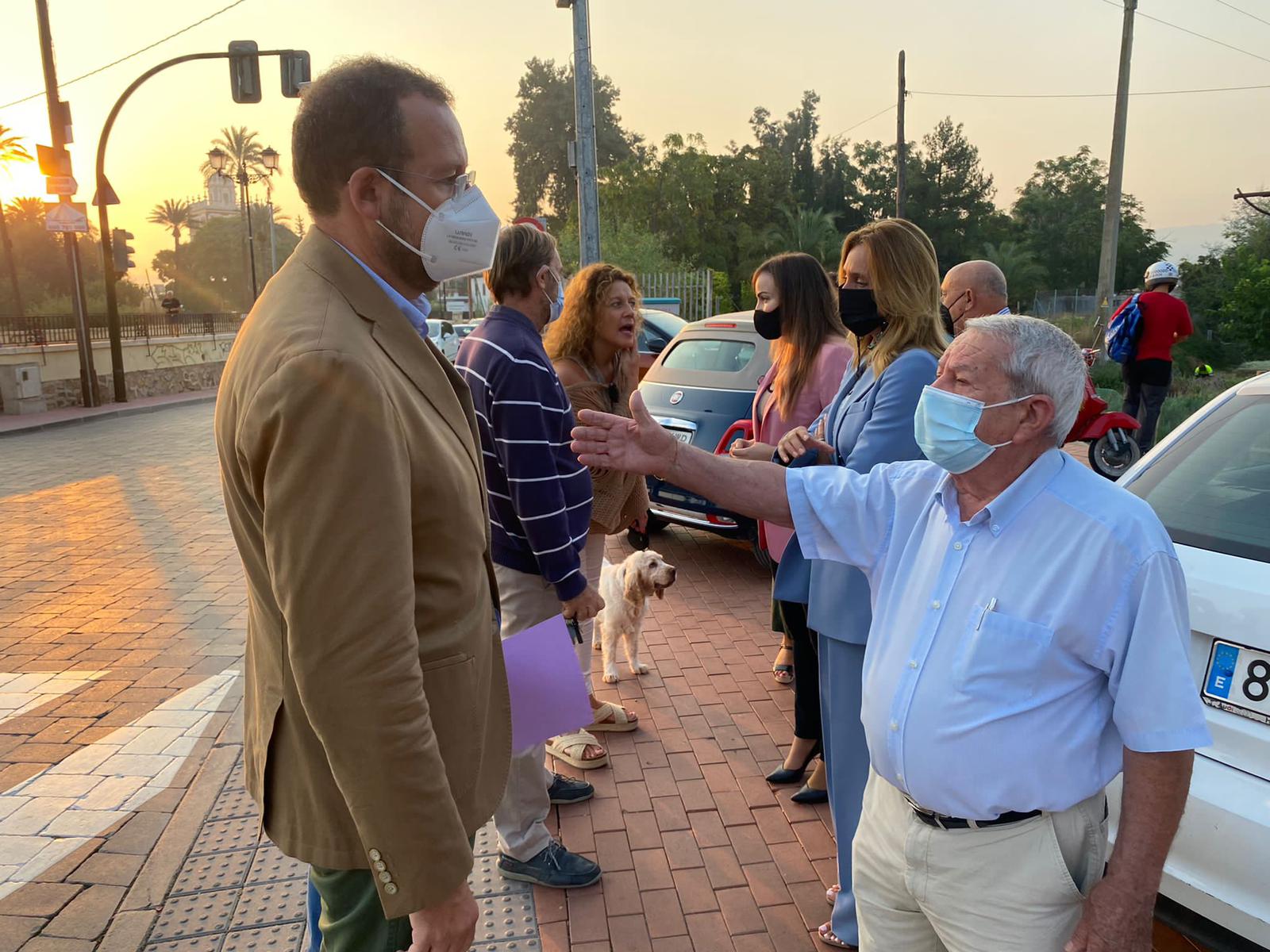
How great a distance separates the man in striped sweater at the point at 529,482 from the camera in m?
3.02

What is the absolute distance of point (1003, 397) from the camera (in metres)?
1.79

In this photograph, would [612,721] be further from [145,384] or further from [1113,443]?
[145,384]

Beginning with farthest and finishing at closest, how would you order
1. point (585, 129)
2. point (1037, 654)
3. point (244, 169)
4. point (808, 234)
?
point (808, 234)
point (244, 169)
point (585, 129)
point (1037, 654)

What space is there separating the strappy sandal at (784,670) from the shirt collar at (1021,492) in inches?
126

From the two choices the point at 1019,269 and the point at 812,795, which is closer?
the point at 812,795

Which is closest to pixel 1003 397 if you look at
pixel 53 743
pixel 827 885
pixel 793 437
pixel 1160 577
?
Result: pixel 1160 577

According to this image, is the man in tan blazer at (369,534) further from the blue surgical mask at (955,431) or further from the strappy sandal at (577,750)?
the strappy sandal at (577,750)

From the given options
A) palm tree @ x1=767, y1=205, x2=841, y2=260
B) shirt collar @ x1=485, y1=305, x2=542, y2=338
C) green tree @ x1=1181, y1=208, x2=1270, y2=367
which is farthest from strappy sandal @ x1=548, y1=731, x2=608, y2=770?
palm tree @ x1=767, y1=205, x2=841, y2=260

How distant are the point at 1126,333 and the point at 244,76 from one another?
14.5 m

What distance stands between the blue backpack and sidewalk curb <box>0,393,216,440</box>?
17.5 meters

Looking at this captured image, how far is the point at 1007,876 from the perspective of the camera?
1709mm

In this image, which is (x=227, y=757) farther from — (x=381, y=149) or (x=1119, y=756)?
(x=1119, y=756)

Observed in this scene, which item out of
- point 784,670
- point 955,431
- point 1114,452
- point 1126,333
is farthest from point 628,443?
point 1126,333

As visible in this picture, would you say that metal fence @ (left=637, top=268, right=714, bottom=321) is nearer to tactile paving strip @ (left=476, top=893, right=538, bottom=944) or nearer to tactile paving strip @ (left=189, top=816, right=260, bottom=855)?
tactile paving strip @ (left=189, top=816, right=260, bottom=855)
